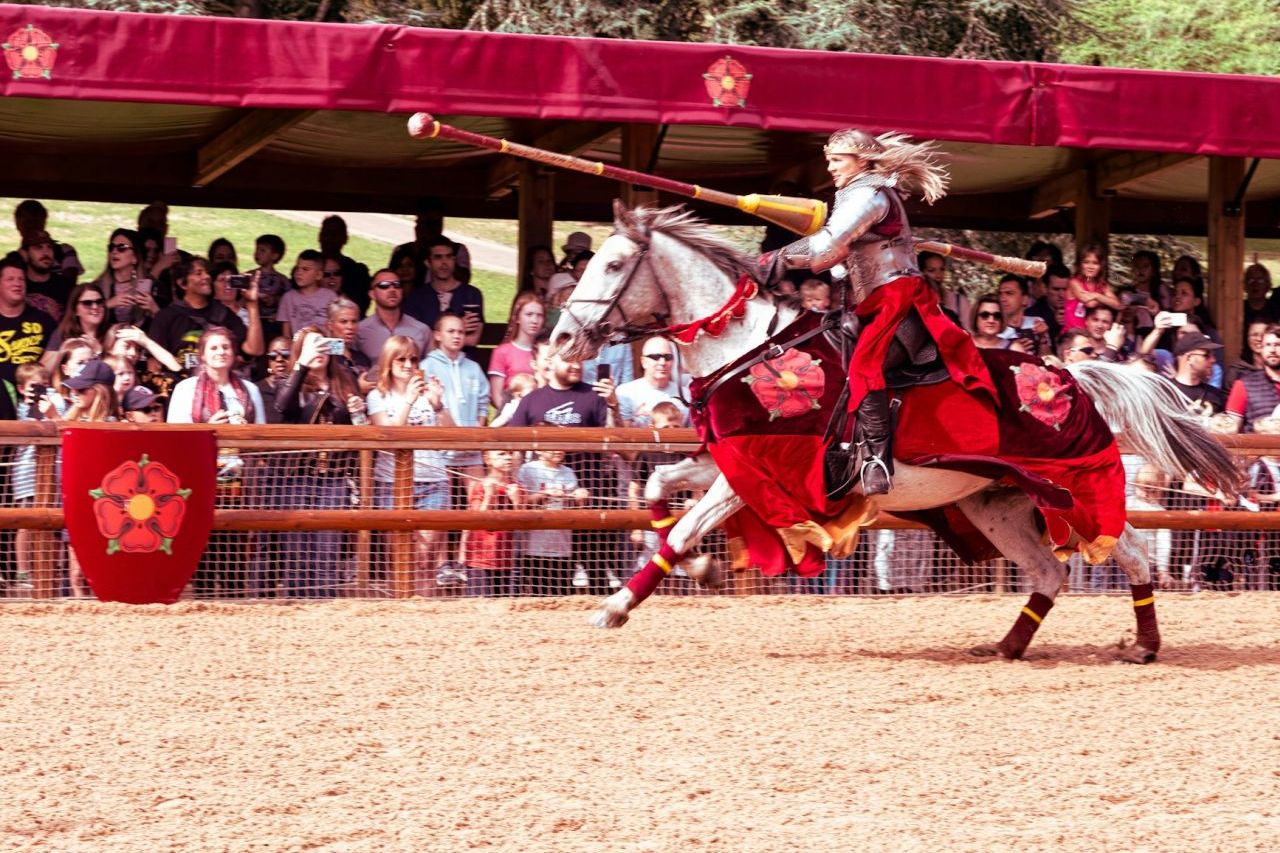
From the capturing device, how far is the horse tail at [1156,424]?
7707 mm

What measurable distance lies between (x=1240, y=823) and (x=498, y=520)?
5084mm

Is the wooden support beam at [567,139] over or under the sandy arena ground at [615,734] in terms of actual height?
over

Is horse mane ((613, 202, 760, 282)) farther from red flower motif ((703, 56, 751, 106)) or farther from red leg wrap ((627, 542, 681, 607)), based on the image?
red flower motif ((703, 56, 751, 106))

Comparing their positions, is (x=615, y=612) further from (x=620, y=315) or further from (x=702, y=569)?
(x=620, y=315)

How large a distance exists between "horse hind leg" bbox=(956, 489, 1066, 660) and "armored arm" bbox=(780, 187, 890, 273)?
4.68 ft

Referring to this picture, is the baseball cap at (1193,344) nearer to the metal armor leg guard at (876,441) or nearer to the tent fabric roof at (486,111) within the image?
the tent fabric roof at (486,111)

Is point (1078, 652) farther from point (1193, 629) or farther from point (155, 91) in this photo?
point (155, 91)

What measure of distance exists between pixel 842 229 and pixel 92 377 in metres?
4.27

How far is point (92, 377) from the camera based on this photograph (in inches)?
357

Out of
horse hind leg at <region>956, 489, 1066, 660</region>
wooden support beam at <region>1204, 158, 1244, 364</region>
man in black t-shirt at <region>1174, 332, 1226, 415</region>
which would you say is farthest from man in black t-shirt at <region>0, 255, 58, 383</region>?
wooden support beam at <region>1204, 158, 1244, 364</region>

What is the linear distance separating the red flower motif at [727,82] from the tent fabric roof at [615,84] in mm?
40

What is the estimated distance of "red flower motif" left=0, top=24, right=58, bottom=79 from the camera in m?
9.19

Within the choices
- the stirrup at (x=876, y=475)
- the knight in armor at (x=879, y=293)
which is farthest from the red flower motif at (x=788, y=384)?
the stirrup at (x=876, y=475)

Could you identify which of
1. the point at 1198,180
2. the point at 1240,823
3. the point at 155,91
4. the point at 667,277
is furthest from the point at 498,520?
the point at 1198,180
